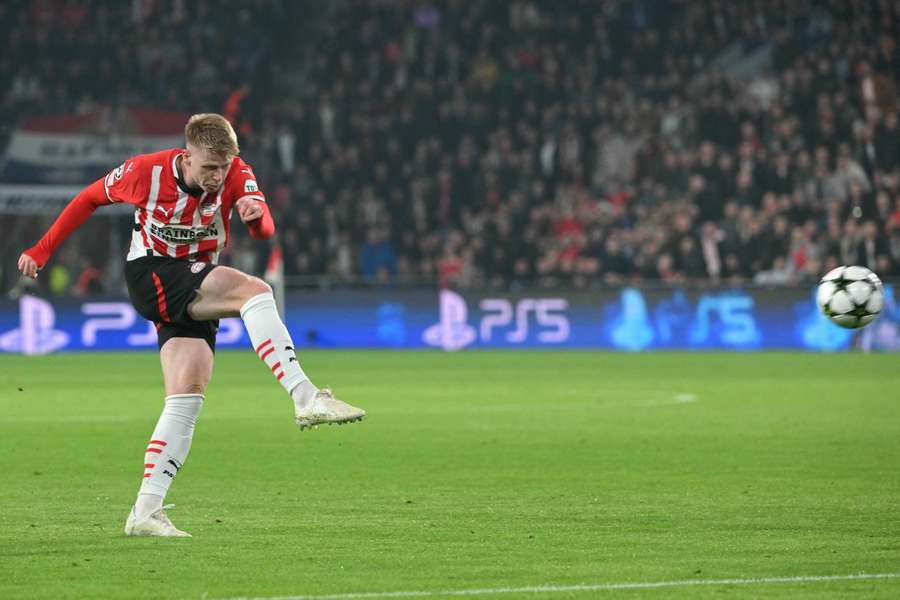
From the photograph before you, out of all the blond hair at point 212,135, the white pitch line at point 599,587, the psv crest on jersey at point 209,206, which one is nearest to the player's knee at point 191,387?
the psv crest on jersey at point 209,206

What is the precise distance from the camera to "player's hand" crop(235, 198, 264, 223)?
704 cm

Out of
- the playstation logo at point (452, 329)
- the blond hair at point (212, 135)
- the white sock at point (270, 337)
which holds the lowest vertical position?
the playstation logo at point (452, 329)

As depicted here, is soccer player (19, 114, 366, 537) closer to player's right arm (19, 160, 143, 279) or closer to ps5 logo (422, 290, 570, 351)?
player's right arm (19, 160, 143, 279)

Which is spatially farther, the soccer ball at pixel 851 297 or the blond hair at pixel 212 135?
the soccer ball at pixel 851 297

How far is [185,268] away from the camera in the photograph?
728cm

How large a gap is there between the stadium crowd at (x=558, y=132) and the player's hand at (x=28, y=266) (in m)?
19.3

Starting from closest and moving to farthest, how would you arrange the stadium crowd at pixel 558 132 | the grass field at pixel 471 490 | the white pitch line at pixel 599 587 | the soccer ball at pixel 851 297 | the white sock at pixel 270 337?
1. the white pitch line at pixel 599 587
2. the grass field at pixel 471 490
3. the white sock at pixel 270 337
4. the soccer ball at pixel 851 297
5. the stadium crowd at pixel 558 132

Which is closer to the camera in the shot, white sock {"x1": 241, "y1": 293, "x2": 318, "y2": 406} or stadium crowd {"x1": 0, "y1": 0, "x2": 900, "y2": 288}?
white sock {"x1": 241, "y1": 293, "x2": 318, "y2": 406}

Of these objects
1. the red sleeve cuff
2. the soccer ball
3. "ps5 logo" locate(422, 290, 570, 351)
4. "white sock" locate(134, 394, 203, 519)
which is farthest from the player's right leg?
"ps5 logo" locate(422, 290, 570, 351)

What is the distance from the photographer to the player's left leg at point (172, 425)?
737 centimetres

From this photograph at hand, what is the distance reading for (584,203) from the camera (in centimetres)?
A: 2988

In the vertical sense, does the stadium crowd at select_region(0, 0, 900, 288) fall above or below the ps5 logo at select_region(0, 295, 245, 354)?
above

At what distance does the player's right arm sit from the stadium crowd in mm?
19113

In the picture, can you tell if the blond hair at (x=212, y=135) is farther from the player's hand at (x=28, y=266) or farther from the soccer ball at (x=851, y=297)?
the soccer ball at (x=851, y=297)
